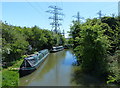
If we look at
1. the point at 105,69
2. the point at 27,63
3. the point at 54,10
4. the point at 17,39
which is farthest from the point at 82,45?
the point at 54,10

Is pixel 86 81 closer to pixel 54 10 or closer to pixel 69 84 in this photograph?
pixel 69 84

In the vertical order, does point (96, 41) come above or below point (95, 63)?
above

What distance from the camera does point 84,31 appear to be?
8.04 meters

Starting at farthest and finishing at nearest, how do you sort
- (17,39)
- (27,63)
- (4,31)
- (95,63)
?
(17,39), (4,31), (27,63), (95,63)

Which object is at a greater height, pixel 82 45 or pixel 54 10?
pixel 54 10

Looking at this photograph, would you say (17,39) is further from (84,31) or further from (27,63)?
(84,31)

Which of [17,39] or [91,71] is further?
[17,39]

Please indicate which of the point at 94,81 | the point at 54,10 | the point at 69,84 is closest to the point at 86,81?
the point at 94,81

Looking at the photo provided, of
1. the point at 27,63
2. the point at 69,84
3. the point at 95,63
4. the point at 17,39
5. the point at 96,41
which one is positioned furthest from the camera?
the point at 17,39

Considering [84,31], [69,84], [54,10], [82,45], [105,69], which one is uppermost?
[54,10]

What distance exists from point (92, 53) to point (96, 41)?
0.98 meters

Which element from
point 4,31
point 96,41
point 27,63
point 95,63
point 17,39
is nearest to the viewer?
point 96,41

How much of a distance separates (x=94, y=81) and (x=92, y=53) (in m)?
1.95

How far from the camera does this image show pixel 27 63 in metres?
8.59
